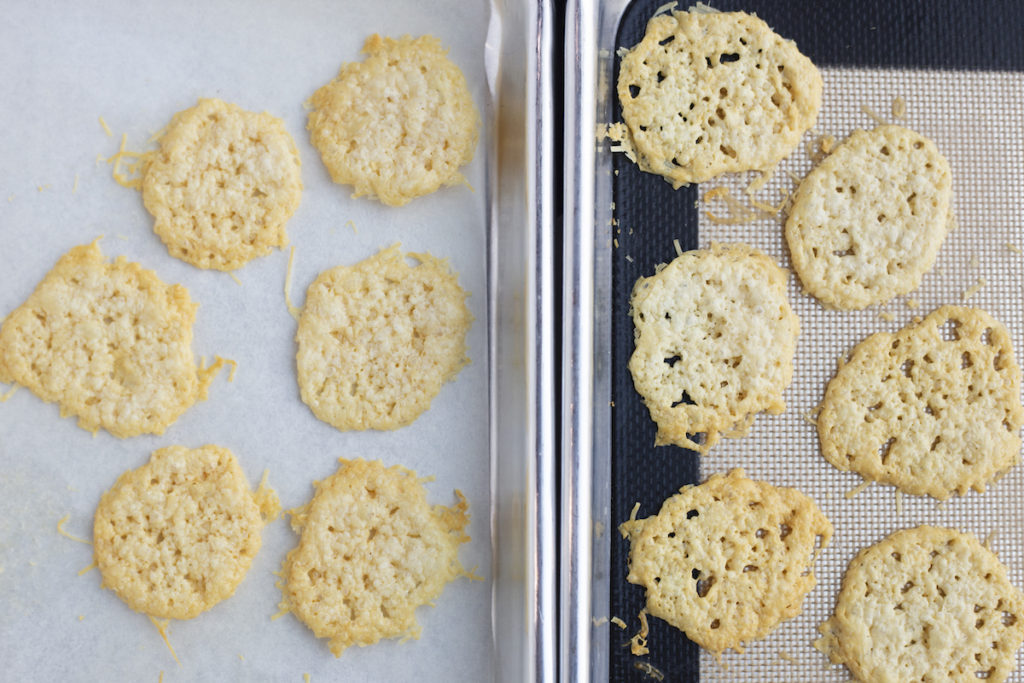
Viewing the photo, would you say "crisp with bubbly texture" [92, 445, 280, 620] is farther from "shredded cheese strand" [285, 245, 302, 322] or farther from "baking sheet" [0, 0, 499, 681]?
"shredded cheese strand" [285, 245, 302, 322]

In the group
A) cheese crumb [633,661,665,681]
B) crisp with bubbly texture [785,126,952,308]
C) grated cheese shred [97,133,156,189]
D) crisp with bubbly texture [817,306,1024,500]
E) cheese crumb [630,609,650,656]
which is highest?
grated cheese shred [97,133,156,189]

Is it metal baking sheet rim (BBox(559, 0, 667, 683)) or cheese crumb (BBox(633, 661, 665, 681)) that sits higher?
metal baking sheet rim (BBox(559, 0, 667, 683))

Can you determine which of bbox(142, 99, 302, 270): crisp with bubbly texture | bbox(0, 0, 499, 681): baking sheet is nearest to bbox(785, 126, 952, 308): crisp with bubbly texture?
bbox(0, 0, 499, 681): baking sheet

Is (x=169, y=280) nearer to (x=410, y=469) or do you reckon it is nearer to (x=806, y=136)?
(x=410, y=469)

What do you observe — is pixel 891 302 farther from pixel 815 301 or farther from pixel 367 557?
pixel 367 557

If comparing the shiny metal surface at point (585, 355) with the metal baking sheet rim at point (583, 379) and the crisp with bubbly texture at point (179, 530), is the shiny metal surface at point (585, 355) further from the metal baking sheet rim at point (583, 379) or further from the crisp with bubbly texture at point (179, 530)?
the crisp with bubbly texture at point (179, 530)
